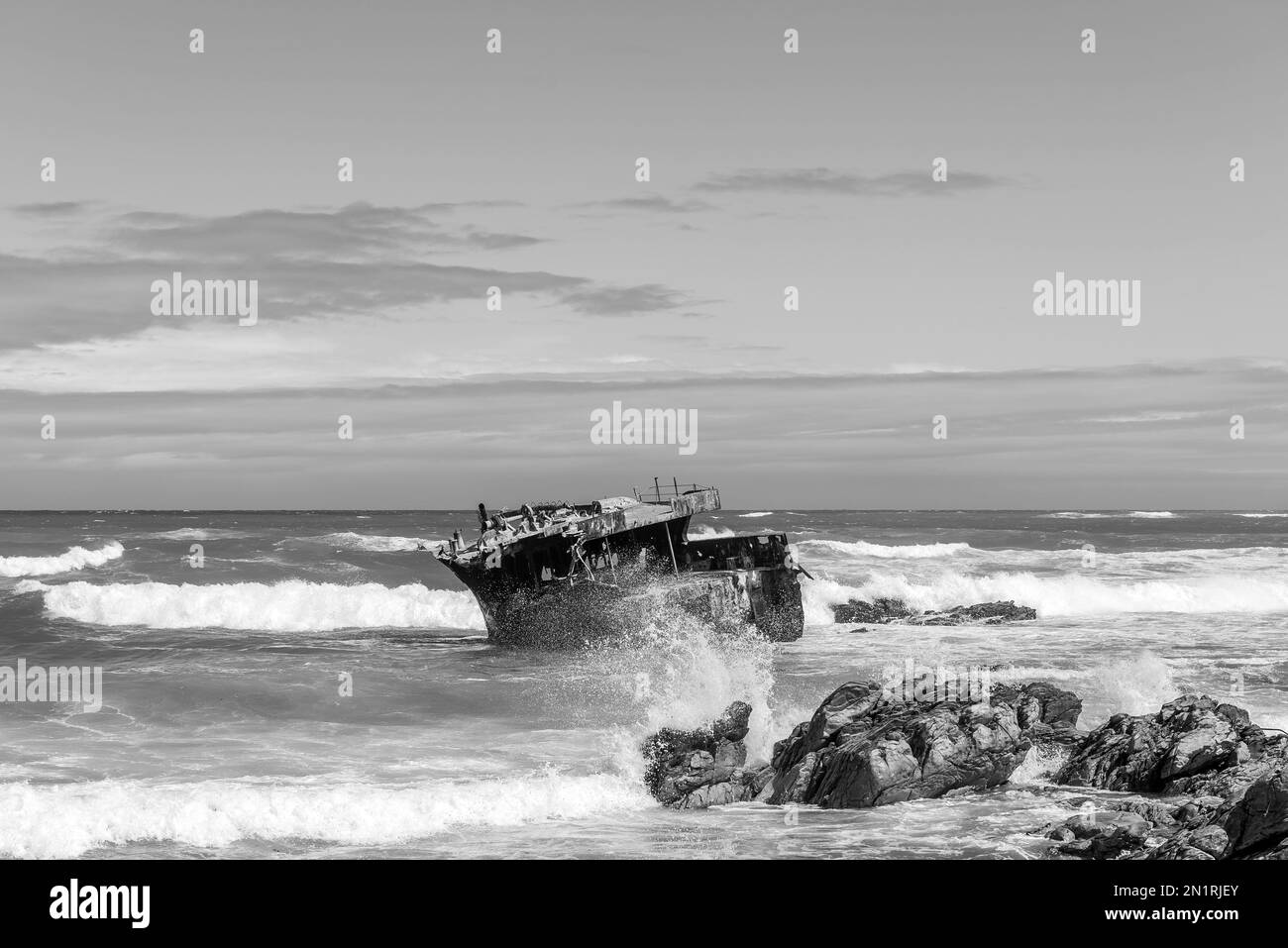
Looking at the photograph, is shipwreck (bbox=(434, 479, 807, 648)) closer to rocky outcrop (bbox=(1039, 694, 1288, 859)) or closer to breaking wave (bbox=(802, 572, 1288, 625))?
breaking wave (bbox=(802, 572, 1288, 625))

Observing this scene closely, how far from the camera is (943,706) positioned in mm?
20656

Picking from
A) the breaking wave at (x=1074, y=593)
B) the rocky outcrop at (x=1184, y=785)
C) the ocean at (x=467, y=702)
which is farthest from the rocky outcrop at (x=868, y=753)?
the breaking wave at (x=1074, y=593)

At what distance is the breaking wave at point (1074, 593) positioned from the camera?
57.2 m

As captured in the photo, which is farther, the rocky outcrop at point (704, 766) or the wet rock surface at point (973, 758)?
the rocky outcrop at point (704, 766)

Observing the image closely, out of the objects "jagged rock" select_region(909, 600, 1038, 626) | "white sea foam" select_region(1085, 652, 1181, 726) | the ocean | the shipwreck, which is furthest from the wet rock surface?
"jagged rock" select_region(909, 600, 1038, 626)

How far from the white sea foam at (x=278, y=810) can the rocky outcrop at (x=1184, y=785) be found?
6.94m

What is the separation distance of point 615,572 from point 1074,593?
28.0m

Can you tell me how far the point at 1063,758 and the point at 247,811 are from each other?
1268 cm

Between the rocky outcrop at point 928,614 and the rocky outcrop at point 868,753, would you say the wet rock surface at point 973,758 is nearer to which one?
the rocky outcrop at point 868,753

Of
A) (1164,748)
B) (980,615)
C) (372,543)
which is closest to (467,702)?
(1164,748)

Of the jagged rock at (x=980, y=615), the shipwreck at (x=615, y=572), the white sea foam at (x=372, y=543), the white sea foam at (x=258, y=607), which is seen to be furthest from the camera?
the white sea foam at (x=372, y=543)

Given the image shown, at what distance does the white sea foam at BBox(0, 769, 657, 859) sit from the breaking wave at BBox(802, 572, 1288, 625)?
3513cm
